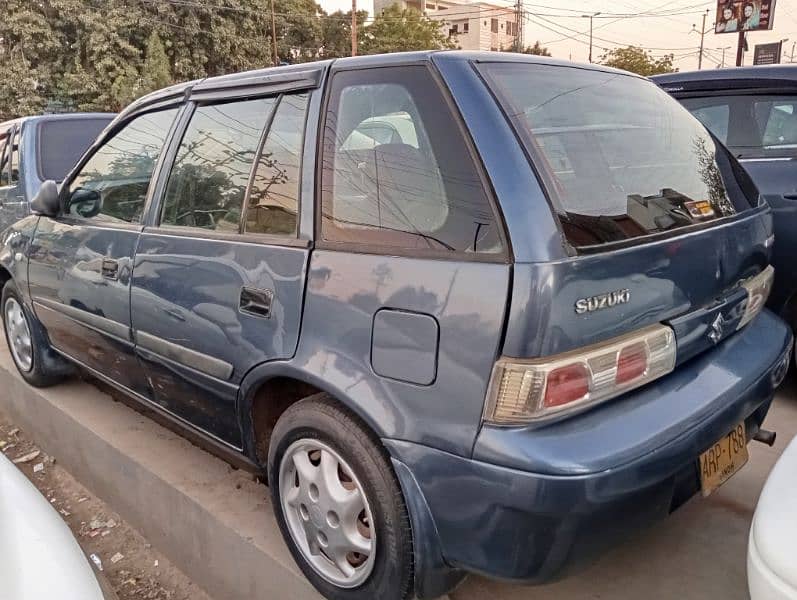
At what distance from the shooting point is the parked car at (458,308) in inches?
59.9

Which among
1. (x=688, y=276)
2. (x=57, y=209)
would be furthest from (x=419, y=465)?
(x=57, y=209)

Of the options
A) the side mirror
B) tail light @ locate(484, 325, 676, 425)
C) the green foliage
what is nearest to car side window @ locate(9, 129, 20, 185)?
the side mirror

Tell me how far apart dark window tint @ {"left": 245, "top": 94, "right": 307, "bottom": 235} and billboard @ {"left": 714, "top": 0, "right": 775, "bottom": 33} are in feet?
90.5

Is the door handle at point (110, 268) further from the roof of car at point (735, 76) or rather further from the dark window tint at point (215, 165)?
the roof of car at point (735, 76)

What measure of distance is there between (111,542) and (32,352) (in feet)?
4.43

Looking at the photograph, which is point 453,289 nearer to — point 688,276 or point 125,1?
point 688,276

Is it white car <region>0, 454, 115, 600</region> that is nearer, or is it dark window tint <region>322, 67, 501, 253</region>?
white car <region>0, 454, 115, 600</region>

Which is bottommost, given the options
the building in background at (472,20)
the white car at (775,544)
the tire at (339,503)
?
the tire at (339,503)

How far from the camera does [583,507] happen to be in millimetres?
1485

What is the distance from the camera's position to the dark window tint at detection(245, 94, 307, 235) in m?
2.06

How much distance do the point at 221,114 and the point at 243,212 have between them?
1.54 feet

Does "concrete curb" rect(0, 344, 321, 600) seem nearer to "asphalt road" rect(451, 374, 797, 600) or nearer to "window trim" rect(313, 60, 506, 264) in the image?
"asphalt road" rect(451, 374, 797, 600)

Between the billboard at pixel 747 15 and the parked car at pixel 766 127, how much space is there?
24992 mm

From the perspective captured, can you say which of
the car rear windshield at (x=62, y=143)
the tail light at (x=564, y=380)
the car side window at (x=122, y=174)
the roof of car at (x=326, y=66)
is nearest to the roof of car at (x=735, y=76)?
the roof of car at (x=326, y=66)
